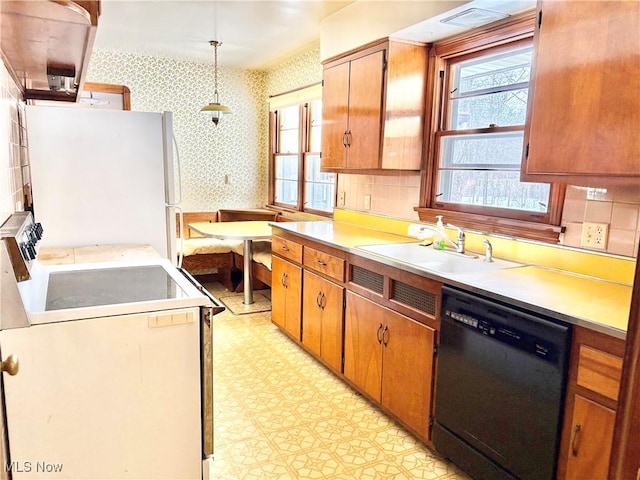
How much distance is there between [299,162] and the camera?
484cm

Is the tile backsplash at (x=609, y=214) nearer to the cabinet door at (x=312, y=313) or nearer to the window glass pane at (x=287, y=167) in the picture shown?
the cabinet door at (x=312, y=313)

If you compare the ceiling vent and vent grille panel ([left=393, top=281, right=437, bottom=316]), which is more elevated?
the ceiling vent

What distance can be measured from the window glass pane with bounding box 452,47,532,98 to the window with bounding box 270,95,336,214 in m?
1.58

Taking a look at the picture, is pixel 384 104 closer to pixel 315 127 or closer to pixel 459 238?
pixel 459 238

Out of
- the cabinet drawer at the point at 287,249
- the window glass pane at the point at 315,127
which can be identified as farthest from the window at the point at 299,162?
the cabinet drawer at the point at 287,249

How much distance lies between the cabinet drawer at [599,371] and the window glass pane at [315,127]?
11.6 ft

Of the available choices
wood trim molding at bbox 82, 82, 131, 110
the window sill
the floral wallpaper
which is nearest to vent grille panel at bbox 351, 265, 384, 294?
the window sill

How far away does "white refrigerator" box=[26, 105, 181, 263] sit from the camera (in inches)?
95.0

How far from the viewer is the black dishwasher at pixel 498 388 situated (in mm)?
1538

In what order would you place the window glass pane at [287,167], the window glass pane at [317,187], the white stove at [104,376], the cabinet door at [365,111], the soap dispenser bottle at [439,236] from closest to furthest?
the white stove at [104,376], the soap dispenser bottle at [439,236], the cabinet door at [365,111], the window glass pane at [317,187], the window glass pane at [287,167]

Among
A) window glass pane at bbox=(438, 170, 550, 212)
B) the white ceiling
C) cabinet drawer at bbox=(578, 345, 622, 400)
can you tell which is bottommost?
cabinet drawer at bbox=(578, 345, 622, 400)

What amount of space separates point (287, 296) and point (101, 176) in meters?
1.57

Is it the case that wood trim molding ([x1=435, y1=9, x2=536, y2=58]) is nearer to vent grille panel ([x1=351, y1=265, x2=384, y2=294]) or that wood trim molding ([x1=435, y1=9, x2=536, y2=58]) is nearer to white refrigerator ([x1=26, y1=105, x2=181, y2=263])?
vent grille panel ([x1=351, y1=265, x2=384, y2=294])

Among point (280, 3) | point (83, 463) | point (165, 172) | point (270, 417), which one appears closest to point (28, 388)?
point (83, 463)
